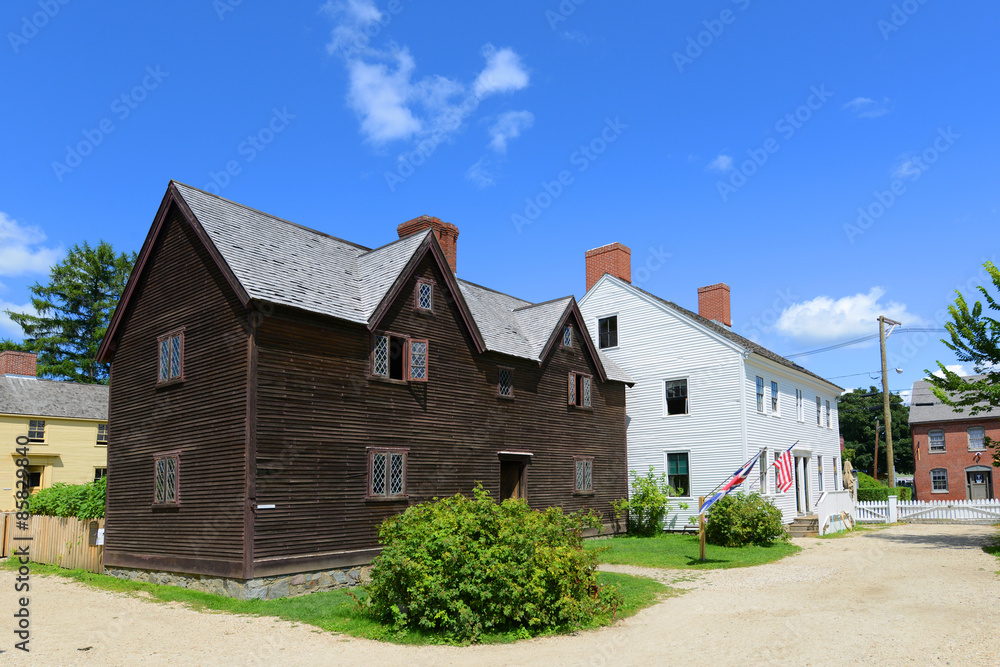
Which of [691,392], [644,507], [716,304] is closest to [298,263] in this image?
[644,507]

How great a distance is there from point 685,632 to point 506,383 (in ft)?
41.5

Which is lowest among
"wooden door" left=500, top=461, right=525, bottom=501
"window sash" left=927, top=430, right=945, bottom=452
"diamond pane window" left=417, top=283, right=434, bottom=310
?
"wooden door" left=500, top=461, right=525, bottom=501

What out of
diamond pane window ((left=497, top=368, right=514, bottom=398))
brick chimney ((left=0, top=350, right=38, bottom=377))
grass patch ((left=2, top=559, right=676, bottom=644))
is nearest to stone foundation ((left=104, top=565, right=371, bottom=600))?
grass patch ((left=2, top=559, right=676, bottom=644))

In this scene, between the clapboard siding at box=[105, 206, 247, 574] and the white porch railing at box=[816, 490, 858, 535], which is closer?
the clapboard siding at box=[105, 206, 247, 574]

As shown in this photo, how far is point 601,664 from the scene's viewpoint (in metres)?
9.88

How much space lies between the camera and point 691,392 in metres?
30.4

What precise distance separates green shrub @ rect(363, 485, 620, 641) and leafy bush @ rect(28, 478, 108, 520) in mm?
13328

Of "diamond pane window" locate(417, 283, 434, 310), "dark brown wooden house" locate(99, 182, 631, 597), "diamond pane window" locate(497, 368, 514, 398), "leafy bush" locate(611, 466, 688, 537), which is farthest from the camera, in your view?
"leafy bush" locate(611, 466, 688, 537)

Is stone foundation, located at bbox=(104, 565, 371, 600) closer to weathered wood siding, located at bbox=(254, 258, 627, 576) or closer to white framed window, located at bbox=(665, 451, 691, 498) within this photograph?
weathered wood siding, located at bbox=(254, 258, 627, 576)

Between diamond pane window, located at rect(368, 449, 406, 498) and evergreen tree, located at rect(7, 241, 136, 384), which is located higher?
evergreen tree, located at rect(7, 241, 136, 384)

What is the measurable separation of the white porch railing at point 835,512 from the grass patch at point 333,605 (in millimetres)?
15519

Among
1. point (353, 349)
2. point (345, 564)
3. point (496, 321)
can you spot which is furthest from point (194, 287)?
point (496, 321)

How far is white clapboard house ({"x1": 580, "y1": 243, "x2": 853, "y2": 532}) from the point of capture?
2925 centimetres

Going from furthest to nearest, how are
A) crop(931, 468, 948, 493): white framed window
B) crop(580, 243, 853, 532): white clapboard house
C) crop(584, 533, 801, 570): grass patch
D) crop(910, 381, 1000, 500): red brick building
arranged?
crop(931, 468, 948, 493): white framed window
crop(910, 381, 1000, 500): red brick building
crop(580, 243, 853, 532): white clapboard house
crop(584, 533, 801, 570): grass patch
